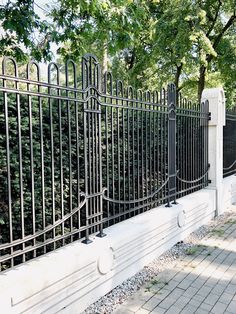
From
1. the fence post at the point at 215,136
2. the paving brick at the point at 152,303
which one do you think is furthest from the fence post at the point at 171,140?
the paving brick at the point at 152,303

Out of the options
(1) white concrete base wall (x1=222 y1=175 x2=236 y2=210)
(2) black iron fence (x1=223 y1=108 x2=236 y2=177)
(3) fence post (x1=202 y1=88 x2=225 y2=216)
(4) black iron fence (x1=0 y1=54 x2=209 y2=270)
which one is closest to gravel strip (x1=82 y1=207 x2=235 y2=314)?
(4) black iron fence (x1=0 y1=54 x2=209 y2=270)

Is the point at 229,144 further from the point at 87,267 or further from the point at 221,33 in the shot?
the point at 221,33

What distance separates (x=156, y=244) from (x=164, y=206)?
0.77m

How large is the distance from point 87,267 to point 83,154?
1.19 meters

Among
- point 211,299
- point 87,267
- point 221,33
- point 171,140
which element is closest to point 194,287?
point 211,299

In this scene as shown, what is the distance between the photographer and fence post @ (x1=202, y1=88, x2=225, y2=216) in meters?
6.41

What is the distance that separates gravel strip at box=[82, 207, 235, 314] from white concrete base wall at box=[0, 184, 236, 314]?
0.21ft

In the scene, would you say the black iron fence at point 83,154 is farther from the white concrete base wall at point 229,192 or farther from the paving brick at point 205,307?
the paving brick at point 205,307

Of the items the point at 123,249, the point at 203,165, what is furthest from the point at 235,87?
the point at 123,249

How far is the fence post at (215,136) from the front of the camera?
6406 millimetres

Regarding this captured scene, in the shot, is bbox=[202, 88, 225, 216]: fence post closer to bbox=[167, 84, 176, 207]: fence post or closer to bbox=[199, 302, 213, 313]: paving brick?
bbox=[167, 84, 176, 207]: fence post

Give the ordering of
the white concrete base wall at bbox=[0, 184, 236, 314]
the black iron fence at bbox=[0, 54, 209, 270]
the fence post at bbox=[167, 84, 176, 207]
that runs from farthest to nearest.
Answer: the fence post at bbox=[167, 84, 176, 207]
the black iron fence at bbox=[0, 54, 209, 270]
the white concrete base wall at bbox=[0, 184, 236, 314]

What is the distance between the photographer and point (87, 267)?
312cm

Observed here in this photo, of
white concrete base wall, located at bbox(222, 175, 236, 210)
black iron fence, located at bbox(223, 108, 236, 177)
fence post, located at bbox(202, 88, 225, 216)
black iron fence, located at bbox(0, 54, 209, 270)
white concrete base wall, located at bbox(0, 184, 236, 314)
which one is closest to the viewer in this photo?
white concrete base wall, located at bbox(0, 184, 236, 314)
